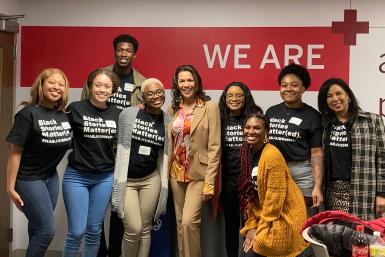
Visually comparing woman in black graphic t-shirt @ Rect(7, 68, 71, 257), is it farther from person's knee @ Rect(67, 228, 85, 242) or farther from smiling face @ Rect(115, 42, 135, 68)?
smiling face @ Rect(115, 42, 135, 68)

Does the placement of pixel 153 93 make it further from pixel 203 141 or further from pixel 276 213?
pixel 276 213

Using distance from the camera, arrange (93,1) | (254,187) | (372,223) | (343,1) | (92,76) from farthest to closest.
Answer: (93,1) < (343,1) < (92,76) < (254,187) < (372,223)

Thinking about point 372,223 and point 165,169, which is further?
point 165,169

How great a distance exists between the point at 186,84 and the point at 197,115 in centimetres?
22

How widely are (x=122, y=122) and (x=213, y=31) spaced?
121 cm

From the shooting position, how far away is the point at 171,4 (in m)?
4.19

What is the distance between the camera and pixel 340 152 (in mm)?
→ 3299

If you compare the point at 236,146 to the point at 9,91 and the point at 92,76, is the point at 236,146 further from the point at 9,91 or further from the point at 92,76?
the point at 9,91

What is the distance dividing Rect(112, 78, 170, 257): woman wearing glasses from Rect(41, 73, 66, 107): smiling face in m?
0.47

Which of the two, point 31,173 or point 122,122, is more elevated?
point 122,122

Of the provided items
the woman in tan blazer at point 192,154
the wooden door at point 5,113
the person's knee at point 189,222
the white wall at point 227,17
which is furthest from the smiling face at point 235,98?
the wooden door at point 5,113

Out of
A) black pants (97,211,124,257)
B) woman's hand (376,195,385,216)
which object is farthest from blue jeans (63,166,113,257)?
woman's hand (376,195,385,216)

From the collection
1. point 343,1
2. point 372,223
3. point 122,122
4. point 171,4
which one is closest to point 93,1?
point 171,4

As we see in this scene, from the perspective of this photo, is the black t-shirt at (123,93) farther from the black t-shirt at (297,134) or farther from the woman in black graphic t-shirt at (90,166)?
the black t-shirt at (297,134)
